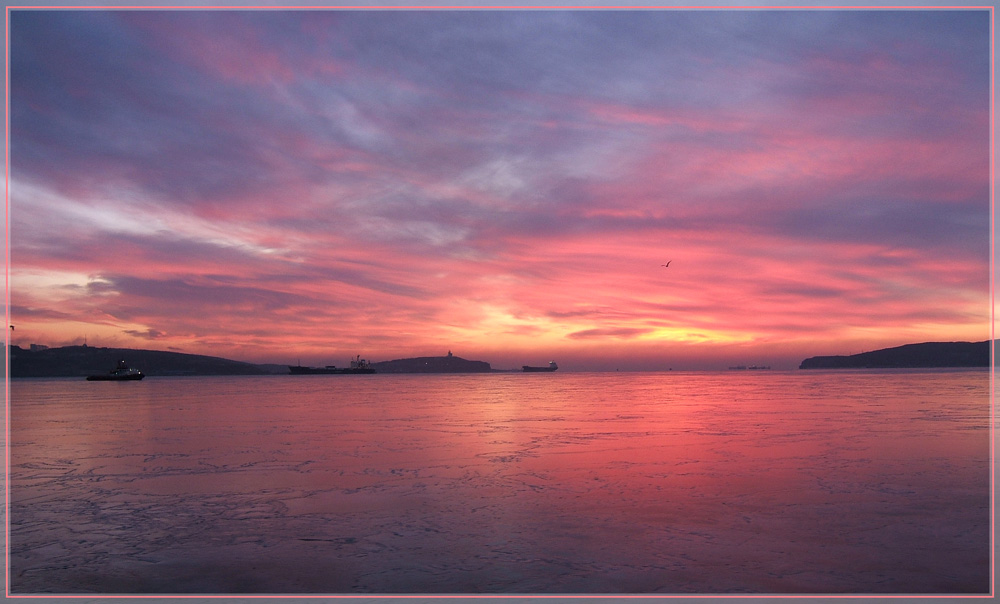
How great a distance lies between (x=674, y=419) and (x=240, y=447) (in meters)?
14.0

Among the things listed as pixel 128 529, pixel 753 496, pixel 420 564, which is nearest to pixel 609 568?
pixel 420 564

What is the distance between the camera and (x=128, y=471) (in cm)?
1254

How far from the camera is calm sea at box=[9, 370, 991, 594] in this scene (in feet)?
20.9

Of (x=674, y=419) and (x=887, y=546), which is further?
(x=674, y=419)

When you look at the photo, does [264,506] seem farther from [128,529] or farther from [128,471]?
[128,471]

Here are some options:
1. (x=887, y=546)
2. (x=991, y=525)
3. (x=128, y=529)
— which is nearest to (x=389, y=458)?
(x=128, y=529)

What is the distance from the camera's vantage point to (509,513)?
8789 mm

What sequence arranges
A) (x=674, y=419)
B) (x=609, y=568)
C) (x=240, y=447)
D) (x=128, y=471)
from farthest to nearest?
(x=674, y=419)
(x=240, y=447)
(x=128, y=471)
(x=609, y=568)

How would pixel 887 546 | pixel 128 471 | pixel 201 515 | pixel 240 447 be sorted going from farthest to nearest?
pixel 240 447 < pixel 128 471 < pixel 201 515 < pixel 887 546

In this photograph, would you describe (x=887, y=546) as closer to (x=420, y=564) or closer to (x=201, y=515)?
(x=420, y=564)

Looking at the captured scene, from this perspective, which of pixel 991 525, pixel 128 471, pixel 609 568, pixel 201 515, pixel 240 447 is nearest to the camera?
pixel 609 568

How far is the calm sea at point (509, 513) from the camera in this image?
6.38m

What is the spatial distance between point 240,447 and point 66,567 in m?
9.10

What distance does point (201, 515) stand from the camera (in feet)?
29.0
